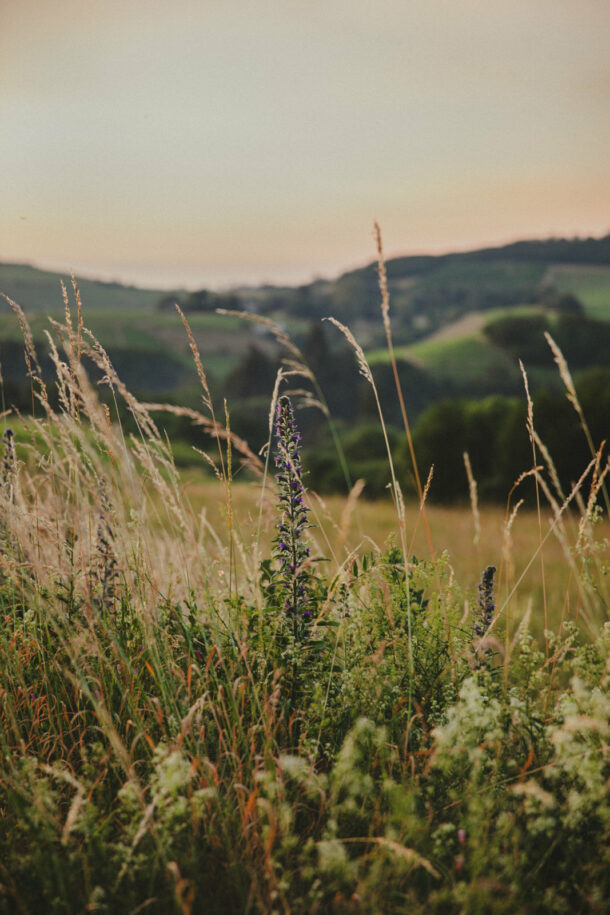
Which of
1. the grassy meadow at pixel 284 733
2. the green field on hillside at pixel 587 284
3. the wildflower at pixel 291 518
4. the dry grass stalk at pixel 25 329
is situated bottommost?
the grassy meadow at pixel 284 733

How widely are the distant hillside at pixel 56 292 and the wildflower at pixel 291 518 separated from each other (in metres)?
127

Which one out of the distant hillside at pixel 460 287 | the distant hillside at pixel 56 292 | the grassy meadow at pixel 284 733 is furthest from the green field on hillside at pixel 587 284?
the grassy meadow at pixel 284 733

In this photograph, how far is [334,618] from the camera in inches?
106

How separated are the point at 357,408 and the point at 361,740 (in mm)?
93593

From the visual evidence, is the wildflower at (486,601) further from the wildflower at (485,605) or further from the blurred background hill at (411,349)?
the blurred background hill at (411,349)

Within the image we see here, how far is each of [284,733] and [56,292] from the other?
14262 centimetres

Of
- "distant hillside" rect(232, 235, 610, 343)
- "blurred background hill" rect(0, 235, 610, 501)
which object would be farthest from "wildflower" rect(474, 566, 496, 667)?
"distant hillside" rect(232, 235, 610, 343)

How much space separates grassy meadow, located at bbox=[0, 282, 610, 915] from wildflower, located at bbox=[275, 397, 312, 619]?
0.03 feet

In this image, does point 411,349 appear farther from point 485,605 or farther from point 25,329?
point 485,605

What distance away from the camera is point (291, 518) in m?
2.44

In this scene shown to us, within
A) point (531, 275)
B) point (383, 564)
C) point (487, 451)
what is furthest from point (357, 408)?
point (383, 564)

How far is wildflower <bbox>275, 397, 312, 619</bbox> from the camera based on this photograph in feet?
7.95

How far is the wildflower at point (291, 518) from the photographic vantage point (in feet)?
7.95

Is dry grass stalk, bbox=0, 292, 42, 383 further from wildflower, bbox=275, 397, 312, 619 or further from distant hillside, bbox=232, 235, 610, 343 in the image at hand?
distant hillside, bbox=232, 235, 610, 343
